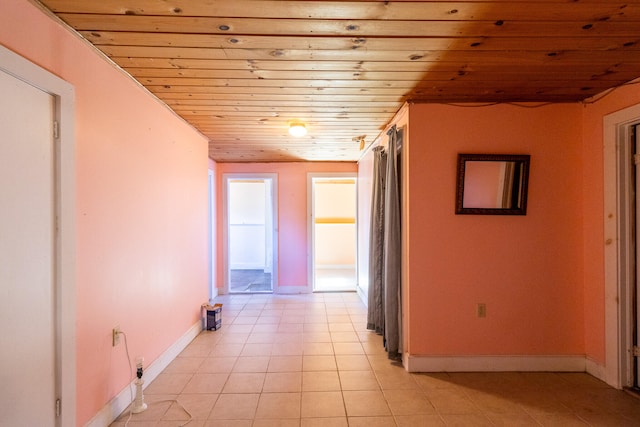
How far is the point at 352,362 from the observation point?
2.74 m

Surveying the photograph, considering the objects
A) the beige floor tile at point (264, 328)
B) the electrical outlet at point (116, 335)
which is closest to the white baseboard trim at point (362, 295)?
the beige floor tile at point (264, 328)

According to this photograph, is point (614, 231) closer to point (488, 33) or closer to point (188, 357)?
point (488, 33)

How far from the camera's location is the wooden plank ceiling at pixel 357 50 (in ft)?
4.70

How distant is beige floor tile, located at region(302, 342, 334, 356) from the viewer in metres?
2.91

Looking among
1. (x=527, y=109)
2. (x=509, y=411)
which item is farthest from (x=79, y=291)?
(x=527, y=109)

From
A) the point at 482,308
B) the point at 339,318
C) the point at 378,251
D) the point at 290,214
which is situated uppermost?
the point at 290,214

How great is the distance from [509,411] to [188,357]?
8.16 feet

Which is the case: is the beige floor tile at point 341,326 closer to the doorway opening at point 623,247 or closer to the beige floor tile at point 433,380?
the beige floor tile at point 433,380

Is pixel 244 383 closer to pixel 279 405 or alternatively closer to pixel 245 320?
pixel 279 405

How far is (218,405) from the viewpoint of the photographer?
212 centimetres

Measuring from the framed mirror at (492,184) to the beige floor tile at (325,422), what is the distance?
1.72m

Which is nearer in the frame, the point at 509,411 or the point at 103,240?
the point at 103,240

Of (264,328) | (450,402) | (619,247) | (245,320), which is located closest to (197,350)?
(264,328)

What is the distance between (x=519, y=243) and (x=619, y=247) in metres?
0.60
